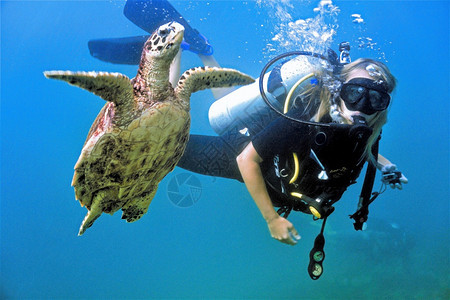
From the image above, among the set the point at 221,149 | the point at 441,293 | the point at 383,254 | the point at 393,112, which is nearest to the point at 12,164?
the point at 221,149

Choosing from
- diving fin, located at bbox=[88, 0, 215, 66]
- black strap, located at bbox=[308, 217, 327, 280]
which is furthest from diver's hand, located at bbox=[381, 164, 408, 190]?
diving fin, located at bbox=[88, 0, 215, 66]

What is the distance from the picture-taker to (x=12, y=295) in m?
11.7

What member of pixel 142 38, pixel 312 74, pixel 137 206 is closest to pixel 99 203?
pixel 137 206

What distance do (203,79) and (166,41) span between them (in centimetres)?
34

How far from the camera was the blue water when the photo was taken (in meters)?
11.5

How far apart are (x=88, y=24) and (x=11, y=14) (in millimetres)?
3170

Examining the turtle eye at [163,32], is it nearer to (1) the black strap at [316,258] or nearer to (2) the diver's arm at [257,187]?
(2) the diver's arm at [257,187]

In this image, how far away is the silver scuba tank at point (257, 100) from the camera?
92.0 inches

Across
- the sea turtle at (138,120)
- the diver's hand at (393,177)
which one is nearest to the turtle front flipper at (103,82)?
the sea turtle at (138,120)

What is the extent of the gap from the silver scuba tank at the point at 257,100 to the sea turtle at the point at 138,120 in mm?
605

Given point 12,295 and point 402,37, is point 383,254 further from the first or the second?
point 12,295

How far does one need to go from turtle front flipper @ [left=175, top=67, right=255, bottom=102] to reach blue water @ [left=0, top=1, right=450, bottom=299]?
8.40 metres

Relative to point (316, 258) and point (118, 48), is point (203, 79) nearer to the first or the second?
point (316, 258)

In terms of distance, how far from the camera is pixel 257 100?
264 cm
